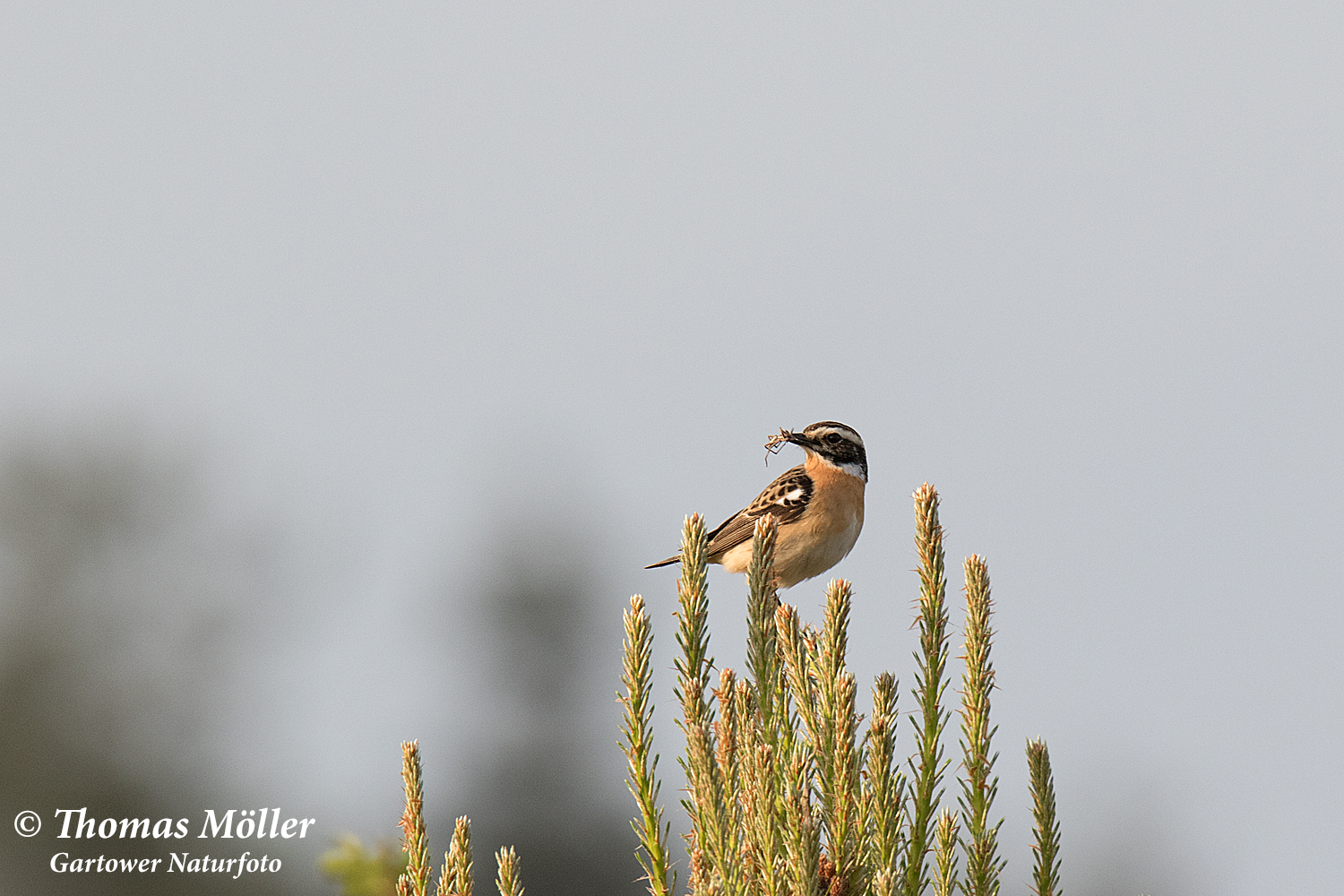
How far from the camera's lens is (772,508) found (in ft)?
32.1

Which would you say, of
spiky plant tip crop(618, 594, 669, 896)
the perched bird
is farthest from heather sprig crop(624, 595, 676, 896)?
the perched bird

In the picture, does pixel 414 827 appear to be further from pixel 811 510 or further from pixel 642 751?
pixel 811 510

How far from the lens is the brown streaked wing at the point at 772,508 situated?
9633 millimetres

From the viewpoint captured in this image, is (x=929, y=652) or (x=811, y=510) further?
(x=811, y=510)

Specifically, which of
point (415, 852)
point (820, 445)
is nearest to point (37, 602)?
point (820, 445)

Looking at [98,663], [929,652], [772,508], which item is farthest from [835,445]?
[98,663]

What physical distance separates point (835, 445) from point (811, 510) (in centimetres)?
79

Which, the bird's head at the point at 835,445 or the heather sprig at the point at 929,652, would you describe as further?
the bird's head at the point at 835,445

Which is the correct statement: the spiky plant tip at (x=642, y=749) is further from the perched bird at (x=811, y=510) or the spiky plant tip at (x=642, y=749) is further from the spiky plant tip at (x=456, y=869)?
the perched bird at (x=811, y=510)

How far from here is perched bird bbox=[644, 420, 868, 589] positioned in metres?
9.45

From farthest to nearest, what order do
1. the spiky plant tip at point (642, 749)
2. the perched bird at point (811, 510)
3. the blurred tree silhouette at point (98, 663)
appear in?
the blurred tree silhouette at point (98, 663), the perched bird at point (811, 510), the spiky plant tip at point (642, 749)

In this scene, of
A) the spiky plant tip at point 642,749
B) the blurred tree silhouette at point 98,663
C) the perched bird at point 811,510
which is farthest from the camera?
the blurred tree silhouette at point 98,663

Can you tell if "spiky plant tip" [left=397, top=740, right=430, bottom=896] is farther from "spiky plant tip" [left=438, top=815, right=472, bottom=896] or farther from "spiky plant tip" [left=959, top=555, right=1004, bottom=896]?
"spiky plant tip" [left=959, top=555, right=1004, bottom=896]

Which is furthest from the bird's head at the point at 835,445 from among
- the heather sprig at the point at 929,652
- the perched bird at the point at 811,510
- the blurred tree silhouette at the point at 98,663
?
the blurred tree silhouette at the point at 98,663
